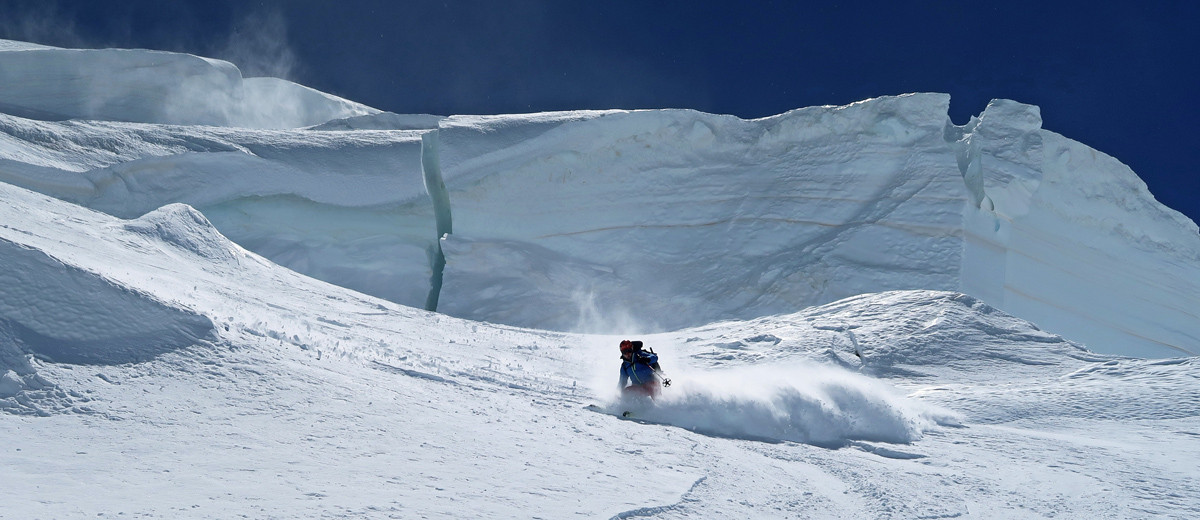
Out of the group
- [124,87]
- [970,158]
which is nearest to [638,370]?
[970,158]

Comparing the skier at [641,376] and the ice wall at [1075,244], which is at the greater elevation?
the ice wall at [1075,244]

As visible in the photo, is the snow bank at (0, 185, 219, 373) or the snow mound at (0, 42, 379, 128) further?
the snow mound at (0, 42, 379, 128)

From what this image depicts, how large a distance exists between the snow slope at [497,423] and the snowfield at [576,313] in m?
0.03

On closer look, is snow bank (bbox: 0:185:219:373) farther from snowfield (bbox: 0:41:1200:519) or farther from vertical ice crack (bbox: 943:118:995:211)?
vertical ice crack (bbox: 943:118:995:211)

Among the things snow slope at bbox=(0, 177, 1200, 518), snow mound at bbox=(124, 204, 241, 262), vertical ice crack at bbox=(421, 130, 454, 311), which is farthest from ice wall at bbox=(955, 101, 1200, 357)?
snow mound at bbox=(124, 204, 241, 262)

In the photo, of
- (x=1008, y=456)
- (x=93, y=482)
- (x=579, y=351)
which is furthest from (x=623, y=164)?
(x=93, y=482)

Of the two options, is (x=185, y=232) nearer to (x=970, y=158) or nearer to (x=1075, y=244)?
(x=970, y=158)

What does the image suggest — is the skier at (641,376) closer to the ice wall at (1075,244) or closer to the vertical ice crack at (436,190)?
the ice wall at (1075,244)

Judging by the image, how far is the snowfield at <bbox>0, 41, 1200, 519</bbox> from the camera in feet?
17.1

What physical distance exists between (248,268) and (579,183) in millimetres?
7734

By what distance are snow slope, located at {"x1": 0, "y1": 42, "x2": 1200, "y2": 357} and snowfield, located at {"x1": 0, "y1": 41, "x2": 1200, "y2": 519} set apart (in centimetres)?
6

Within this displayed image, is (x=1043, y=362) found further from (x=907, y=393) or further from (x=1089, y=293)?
(x=1089, y=293)

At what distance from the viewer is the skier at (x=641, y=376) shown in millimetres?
8125

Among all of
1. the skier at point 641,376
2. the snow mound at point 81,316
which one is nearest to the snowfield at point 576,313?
the snow mound at point 81,316
